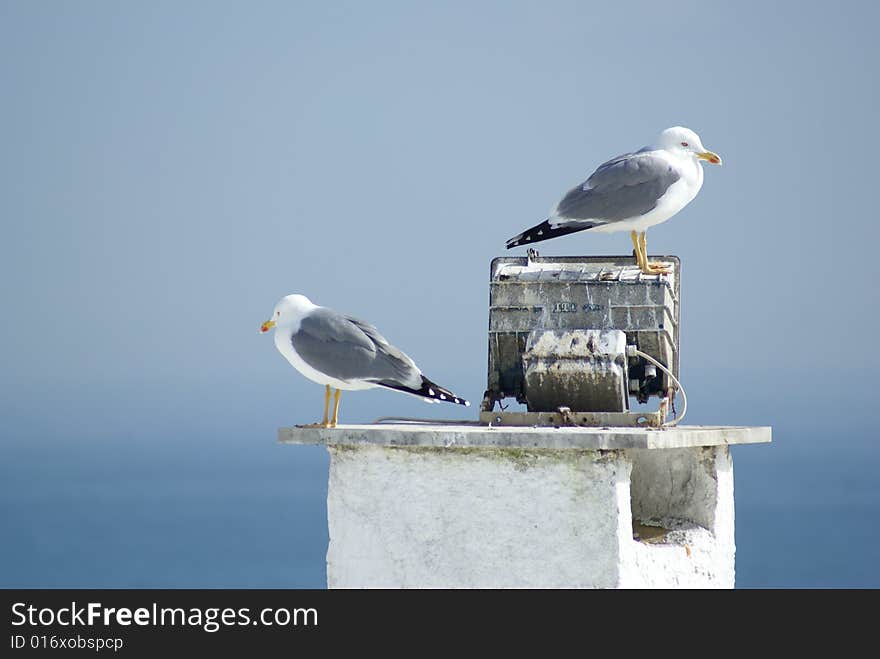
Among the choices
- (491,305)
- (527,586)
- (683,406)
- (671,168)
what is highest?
(671,168)

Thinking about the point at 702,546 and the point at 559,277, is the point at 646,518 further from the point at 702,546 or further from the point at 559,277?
the point at 559,277

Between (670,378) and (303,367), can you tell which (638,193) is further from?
(303,367)

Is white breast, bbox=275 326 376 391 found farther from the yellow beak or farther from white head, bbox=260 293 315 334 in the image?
the yellow beak

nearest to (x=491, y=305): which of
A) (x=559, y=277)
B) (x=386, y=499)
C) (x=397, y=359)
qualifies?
(x=559, y=277)

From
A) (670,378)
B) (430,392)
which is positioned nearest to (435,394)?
(430,392)

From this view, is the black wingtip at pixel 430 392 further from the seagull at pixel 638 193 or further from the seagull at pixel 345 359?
the seagull at pixel 638 193

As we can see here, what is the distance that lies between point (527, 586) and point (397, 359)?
1447mm

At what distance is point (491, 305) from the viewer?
930 cm

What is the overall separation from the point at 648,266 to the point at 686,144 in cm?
85

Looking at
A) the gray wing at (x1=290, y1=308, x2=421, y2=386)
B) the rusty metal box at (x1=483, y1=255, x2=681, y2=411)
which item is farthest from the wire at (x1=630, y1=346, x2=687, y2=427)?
the gray wing at (x1=290, y1=308, x2=421, y2=386)

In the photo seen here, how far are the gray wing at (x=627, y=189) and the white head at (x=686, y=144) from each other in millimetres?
163

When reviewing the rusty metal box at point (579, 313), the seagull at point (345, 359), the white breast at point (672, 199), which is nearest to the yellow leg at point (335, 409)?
the seagull at point (345, 359)

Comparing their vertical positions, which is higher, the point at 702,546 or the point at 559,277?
the point at 559,277

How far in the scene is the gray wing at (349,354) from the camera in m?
8.27
